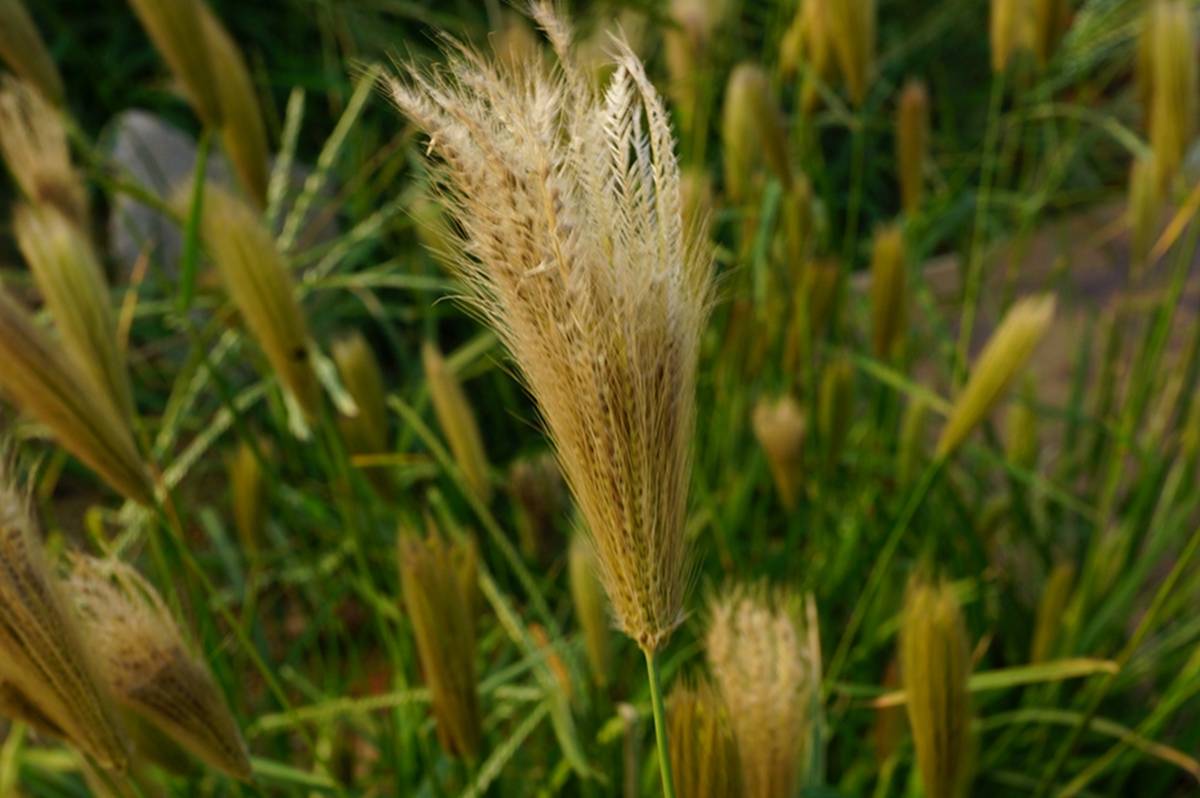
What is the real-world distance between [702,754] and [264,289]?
0.54 metres

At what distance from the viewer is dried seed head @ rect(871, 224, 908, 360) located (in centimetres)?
123

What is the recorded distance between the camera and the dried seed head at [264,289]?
98cm

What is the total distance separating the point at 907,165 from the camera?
4.46 feet

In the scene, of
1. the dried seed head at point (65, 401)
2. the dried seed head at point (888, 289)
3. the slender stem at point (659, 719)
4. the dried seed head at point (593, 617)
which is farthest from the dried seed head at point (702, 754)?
the dried seed head at point (888, 289)

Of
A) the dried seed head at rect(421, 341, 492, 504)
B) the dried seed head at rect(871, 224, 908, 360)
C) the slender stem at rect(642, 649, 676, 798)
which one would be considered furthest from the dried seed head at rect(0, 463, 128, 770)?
the dried seed head at rect(871, 224, 908, 360)

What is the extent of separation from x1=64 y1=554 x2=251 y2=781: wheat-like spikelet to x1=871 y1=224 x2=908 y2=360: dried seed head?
0.76 meters

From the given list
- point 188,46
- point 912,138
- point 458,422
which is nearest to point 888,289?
point 912,138

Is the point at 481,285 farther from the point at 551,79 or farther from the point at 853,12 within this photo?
the point at 853,12

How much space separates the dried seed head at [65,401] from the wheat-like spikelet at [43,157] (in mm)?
414

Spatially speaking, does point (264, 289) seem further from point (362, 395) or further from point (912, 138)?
point (912, 138)

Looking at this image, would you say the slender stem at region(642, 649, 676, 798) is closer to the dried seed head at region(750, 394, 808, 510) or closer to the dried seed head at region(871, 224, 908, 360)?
the dried seed head at region(750, 394, 808, 510)

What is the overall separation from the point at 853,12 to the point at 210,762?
34.0 inches

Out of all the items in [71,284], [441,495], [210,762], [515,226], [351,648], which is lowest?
[351,648]

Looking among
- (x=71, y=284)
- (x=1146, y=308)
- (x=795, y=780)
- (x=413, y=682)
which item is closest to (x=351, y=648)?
(x=413, y=682)
